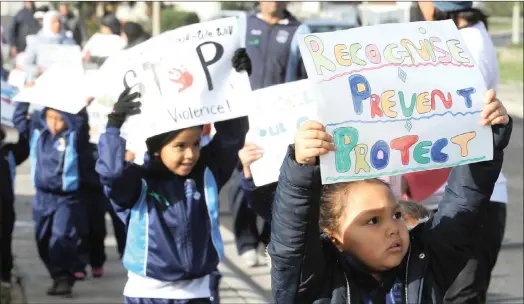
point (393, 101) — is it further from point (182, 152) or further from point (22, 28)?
point (22, 28)

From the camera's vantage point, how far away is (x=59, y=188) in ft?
26.1

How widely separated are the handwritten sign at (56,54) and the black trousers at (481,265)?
4478mm

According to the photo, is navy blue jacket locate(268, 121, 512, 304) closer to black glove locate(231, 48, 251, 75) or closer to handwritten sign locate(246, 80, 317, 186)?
handwritten sign locate(246, 80, 317, 186)

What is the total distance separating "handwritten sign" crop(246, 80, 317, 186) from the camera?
5535mm

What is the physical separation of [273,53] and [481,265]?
379 centimetres

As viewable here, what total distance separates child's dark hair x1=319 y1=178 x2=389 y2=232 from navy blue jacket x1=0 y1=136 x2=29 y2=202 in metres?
4.67

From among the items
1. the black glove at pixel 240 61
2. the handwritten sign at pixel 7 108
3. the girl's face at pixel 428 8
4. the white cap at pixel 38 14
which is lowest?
the handwritten sign at pixel 7 108

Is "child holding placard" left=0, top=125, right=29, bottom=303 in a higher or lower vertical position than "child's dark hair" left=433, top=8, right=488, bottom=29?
lower

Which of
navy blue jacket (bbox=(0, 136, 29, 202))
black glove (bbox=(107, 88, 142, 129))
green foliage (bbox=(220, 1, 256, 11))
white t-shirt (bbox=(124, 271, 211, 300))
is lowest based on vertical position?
white t-shirt (bbox=(124, 271, 211, 300))

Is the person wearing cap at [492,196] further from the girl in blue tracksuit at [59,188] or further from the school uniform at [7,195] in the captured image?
the school uniform at [7,195]

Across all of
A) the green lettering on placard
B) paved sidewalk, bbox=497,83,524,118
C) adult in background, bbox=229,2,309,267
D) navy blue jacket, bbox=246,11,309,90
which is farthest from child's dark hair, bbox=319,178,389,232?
paved sidewalk, bbox=497,83,524,118

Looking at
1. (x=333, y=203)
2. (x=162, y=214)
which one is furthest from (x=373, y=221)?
(x=162, y=214)

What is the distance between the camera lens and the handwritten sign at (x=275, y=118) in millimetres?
5535

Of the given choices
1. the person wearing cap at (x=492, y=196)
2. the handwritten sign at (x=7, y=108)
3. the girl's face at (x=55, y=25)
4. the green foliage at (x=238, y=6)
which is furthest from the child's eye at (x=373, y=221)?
the green foliage at (x=238, y=6)
